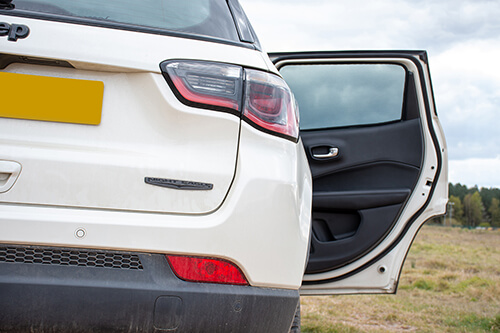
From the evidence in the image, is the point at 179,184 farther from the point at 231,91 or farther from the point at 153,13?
the point at 153,13

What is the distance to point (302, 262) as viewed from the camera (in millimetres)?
1542

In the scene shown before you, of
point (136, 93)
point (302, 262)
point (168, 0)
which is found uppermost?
point (168, 0)

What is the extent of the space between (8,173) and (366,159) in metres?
2.15

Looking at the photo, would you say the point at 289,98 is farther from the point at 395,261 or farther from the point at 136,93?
the point at 395,261

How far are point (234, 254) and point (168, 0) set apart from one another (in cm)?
91

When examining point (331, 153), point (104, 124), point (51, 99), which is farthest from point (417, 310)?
point (51, 99)

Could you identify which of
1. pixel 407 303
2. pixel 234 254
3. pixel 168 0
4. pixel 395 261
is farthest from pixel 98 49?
pixel 407 303

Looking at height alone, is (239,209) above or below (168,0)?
below

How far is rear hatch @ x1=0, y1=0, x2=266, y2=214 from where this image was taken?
4.57 ft

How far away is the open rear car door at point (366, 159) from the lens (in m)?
2.84

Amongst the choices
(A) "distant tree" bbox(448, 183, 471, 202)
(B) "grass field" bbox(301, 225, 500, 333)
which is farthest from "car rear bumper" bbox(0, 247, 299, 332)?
(A) "distant tree" bbox(448, 183, 471, 202)

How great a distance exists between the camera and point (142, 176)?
1409 millimetres

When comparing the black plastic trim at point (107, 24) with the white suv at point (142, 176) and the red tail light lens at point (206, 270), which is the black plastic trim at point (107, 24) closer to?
the white suv at point (142, 176)

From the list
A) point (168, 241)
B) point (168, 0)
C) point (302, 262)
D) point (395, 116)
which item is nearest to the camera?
point (168, 241)
